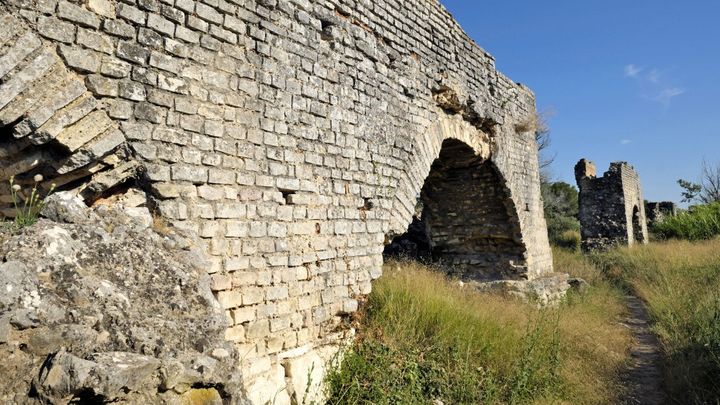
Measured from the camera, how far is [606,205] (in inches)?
653

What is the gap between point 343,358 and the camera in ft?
13.6

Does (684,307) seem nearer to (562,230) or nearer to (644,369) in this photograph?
(644,369)

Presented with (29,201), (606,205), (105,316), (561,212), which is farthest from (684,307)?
(561,212)

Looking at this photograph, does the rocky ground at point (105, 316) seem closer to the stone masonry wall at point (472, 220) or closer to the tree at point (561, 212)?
the stone masonry wall at point (472, 220)

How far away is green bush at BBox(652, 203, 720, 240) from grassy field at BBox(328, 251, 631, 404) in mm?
11986

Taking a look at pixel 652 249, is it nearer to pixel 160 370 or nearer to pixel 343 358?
pixel 343 358

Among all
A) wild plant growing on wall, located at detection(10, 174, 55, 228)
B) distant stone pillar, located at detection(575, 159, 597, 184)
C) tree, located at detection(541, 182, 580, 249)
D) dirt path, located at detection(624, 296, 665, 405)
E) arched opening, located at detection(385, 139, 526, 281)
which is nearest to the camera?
wild plant growing on wall, located at detection(10, 174, 55, 228)

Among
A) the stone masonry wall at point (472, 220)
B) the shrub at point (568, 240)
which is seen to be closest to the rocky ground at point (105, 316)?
the stone masonry wall at point (472, 220)

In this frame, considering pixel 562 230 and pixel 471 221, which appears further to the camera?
pixel 562 230

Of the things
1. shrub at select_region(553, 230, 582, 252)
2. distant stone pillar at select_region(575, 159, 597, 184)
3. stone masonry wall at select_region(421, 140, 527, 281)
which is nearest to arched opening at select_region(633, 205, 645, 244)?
shrub at select_region(553, 230, 582, 252)

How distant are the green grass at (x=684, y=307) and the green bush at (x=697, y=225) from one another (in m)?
3.74

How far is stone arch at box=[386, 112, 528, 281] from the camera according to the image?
25.7ft

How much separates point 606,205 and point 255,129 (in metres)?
16.3

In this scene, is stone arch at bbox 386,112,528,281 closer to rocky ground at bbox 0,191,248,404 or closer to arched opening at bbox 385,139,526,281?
arched opening at bbox 385,139,526,281
